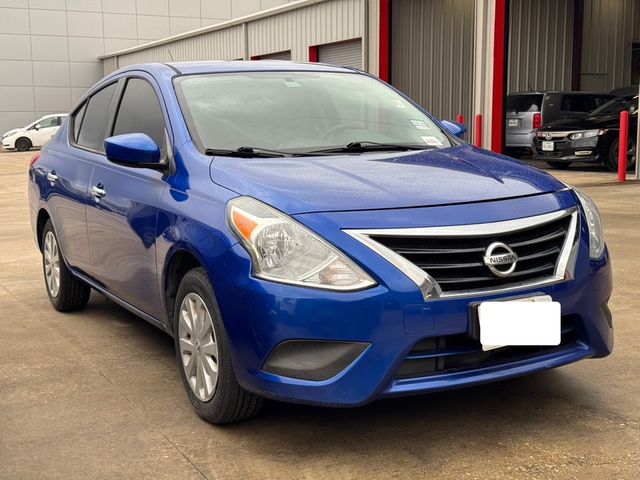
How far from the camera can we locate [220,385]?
3.29 meters

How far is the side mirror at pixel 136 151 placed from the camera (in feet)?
12.5

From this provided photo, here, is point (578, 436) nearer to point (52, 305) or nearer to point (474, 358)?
point (474, 358)

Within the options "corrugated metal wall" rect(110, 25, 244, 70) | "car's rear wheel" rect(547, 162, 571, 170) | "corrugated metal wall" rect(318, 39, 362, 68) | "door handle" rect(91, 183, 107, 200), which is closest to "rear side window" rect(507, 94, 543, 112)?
"car's rear wheel" rect(547, 162, 571, 170)

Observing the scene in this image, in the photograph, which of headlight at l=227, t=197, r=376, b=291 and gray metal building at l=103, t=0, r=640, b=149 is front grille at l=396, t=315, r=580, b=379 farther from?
gray metal building at l=103, t=0, r=640, b=149

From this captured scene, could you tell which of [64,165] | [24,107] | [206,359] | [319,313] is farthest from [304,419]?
[24,107]

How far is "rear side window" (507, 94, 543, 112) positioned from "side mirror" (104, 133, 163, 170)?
1549 centimetres

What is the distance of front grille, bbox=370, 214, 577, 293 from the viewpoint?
2953 millimetres

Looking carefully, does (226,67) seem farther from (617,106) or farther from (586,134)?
(617,106)

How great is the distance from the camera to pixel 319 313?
2902mm

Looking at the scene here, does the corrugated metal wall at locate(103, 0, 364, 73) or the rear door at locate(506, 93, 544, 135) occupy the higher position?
the corrugated metal wall at locate(103, 0, 364, 73)

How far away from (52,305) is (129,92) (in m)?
1.85

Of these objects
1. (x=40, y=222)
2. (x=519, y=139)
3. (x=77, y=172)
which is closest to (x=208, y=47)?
(x=519, y=139)

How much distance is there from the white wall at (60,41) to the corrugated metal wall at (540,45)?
20.6 m

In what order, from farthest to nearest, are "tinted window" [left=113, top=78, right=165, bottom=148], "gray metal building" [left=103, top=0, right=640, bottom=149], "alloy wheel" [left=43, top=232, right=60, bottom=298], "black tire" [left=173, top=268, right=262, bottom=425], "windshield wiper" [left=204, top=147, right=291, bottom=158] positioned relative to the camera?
"gray metal building" [left=103, top=0, right=640, bottom=149]
"alloy wheel" [left=43, top=232, right=60, bottom=298]
"tinted window" [left=113, top=78, right=165, bottom=148]
"windshield wiper" [left=204, top=147, right=291, bottom=158]
"black tire" [left=173, top=268, right=262, bottom=425]
